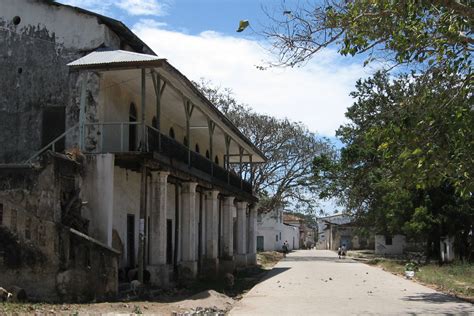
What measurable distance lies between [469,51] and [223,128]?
45.2 ft

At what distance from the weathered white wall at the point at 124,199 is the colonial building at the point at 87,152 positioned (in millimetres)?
34

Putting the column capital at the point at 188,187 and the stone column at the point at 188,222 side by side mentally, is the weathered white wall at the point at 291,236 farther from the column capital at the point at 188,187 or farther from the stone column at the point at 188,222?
the column capital at the point at 188,187

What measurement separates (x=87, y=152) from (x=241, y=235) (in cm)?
1666

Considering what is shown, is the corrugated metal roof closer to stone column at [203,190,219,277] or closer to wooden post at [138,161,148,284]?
wooden post at [138,161,148,284]

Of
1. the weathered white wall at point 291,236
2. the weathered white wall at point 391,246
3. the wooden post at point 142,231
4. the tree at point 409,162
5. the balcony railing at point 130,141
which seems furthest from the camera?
the weathered white wall at point 291,236

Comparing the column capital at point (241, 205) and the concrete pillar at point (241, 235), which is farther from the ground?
the column capital at point (241, 205)

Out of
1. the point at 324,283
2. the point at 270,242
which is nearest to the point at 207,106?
the point at 324,283

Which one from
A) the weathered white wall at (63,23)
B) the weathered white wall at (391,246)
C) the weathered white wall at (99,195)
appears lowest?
the weathered white wall at (391,246)

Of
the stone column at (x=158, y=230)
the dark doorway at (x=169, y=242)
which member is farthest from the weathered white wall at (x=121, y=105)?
the dark doorway at (x=169, y=242)

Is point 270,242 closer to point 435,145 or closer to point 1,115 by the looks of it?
point 1,115

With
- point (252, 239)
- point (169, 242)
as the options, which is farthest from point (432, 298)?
point (252, 239)

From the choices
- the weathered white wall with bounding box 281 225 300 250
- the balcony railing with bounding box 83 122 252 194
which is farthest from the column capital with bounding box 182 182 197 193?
the weathered white wall with bounding box 281 225 300 250

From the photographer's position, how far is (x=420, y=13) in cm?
1115

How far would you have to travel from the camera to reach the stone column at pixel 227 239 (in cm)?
2727
